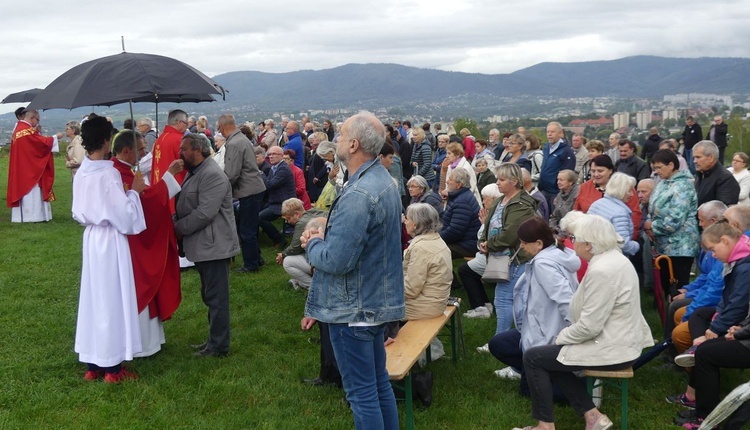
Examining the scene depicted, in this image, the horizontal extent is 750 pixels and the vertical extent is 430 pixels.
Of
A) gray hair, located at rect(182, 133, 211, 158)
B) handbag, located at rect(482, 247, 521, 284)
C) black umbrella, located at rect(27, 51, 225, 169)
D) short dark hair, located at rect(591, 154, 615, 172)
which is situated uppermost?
black umbrella, located at rect(27, 51, 225, 169)

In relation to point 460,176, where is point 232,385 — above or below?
below

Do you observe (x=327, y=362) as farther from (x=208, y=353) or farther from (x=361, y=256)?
(x=361, y=256)

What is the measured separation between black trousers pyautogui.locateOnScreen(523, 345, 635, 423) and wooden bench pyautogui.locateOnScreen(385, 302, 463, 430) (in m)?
0.78

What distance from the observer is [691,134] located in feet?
62.4

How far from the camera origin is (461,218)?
7.65 metres

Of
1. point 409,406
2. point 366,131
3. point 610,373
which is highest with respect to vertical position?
point 366,131

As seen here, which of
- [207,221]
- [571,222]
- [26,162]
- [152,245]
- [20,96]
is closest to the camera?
[571,222]

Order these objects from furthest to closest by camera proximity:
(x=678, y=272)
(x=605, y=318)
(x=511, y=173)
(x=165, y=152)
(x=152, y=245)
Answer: (x=165, y=152) < (x=678, y=272) < (x=511, y=173) < (x=152, y=245) < (x=605, y=318)

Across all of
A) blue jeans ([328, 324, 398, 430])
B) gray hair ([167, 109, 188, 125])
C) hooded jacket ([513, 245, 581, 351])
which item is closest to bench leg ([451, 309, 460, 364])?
hooded jacket ([513, 245, 581, 351])

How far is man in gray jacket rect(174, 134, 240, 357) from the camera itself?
566cm

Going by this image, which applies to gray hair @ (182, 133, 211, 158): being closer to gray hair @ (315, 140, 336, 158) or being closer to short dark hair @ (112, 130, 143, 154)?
short dark hair @ (112, 130, 143, 154)

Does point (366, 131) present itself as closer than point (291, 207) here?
Yes

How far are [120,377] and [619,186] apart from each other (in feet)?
15.5

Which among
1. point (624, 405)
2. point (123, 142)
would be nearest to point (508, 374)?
point (624, 405)
